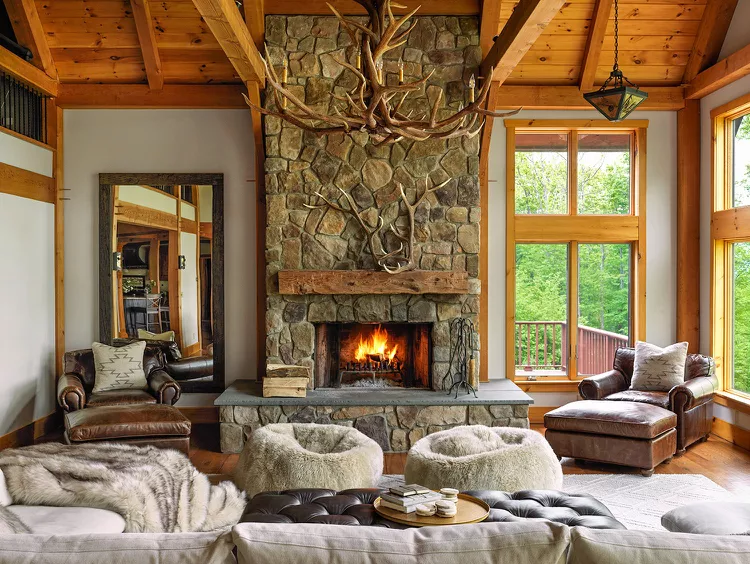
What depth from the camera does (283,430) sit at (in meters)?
4.90

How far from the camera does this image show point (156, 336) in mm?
7117

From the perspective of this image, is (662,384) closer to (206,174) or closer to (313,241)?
(313,241)

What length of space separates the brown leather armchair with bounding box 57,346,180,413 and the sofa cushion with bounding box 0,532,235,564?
427 cm

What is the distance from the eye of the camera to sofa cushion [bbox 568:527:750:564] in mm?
1806

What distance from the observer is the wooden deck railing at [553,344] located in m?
7.36

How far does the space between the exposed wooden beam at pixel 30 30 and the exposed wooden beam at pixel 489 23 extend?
4074 millimetres

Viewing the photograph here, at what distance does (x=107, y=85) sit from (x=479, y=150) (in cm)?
369

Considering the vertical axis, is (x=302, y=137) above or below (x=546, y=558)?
above

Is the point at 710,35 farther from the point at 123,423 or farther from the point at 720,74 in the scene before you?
the point at 123,423

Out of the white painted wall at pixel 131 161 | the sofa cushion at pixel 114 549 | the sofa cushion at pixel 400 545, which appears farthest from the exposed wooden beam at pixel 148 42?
the sofa cushion at pixel 400 545

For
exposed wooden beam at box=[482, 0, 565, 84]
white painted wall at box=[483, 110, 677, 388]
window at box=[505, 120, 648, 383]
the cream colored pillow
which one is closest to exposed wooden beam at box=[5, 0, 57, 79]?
the cream colored pillow

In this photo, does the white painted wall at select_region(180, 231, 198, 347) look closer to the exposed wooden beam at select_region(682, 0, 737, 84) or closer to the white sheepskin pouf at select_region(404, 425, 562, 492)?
the white sheepskin pouf at select_region(404, 425, 562, 492)

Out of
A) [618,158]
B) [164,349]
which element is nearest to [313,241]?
[164,349]

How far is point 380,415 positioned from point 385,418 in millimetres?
50
